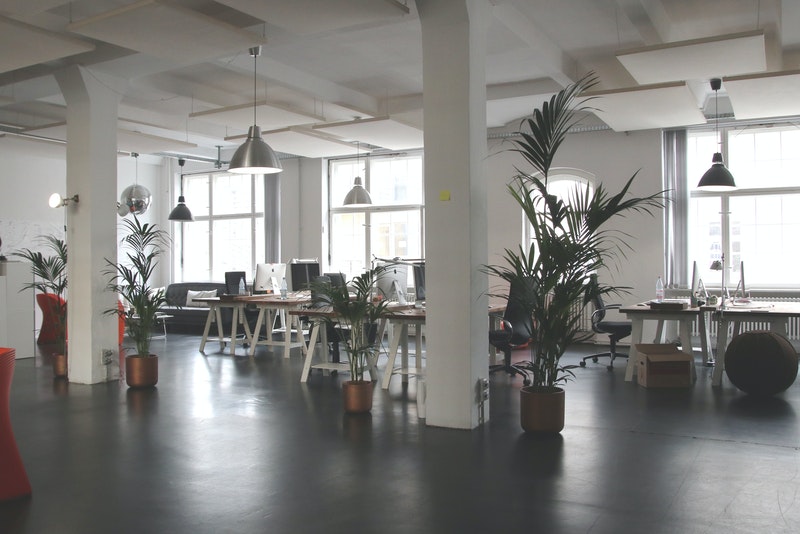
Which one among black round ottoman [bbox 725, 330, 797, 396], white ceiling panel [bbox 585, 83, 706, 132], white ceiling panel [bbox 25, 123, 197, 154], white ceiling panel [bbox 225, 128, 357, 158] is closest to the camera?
black round ottoman [bbox 725, 330, 797, 396]

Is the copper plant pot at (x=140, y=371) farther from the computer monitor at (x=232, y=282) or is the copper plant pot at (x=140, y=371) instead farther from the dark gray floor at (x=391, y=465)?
the computer monitor at (x=232, y=282)

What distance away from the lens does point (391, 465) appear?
4297 millimetres

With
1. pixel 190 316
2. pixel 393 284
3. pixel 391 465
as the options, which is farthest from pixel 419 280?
pixel 190 316

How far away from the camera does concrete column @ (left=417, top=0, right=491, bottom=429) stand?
5.10 metres

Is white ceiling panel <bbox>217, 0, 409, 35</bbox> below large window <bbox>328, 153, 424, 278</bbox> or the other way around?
the other way around

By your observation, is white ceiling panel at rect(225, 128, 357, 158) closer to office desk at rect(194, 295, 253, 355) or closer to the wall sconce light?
office desk at rect(194, 295, 253, 355)

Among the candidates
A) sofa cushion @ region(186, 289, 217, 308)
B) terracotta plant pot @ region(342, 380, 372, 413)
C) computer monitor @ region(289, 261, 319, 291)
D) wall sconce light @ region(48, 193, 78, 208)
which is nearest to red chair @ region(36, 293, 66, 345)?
sofa cushion @ region(186, 289, 217, 308)

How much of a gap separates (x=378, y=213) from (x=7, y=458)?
30.2ft

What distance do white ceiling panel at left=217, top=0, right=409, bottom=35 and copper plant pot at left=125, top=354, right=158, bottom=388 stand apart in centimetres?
360

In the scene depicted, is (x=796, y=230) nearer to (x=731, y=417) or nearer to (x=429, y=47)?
(x=731, y=417)

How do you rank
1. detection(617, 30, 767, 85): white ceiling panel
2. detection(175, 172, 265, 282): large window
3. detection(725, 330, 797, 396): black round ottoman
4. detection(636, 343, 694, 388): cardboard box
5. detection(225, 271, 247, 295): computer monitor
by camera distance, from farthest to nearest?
detection(175, 172, 265, 282): large window → detection(225, 271, 247, 295): computer monitor → detection(636, 343, 694, 388): cardboard box → detection(725, 330, 797, 396): black round ottoman → detection(617, 30, 767, 85): white ceiling panel

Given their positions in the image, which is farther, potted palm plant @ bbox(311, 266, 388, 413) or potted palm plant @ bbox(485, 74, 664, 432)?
potted palm plant @ bbox(311, 266, 388, 413)

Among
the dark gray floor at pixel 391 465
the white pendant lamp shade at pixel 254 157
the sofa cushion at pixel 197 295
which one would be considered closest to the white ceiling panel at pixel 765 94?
the dark gray floor at pixel 391 465

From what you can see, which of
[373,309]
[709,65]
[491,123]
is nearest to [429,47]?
[373,309]
